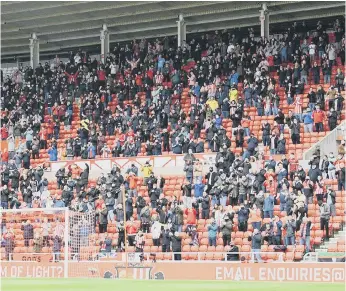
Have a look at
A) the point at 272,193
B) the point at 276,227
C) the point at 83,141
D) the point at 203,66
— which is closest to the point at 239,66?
the point at 203,66

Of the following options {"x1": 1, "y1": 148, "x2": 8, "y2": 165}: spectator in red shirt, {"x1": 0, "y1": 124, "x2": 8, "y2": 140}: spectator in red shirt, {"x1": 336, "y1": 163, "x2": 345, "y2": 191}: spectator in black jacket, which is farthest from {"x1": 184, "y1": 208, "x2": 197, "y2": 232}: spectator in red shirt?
{"x1": 0, "y1": 124, "x2": 8, "y2": 140}: spectator in red shirt

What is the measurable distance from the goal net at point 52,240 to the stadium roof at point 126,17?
14.4 m

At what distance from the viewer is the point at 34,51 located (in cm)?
5228

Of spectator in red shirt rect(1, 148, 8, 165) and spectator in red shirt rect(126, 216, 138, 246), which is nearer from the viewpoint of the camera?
spectator in red shirt rect(126, 216, 138, 246)

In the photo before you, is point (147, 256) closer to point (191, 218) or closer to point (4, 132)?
point (191, 218)

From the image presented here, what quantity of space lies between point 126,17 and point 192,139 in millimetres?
11153

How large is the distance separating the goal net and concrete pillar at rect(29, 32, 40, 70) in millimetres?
17406

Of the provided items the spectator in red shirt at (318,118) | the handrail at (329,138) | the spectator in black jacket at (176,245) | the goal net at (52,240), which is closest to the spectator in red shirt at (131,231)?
the goal net at (52,240)

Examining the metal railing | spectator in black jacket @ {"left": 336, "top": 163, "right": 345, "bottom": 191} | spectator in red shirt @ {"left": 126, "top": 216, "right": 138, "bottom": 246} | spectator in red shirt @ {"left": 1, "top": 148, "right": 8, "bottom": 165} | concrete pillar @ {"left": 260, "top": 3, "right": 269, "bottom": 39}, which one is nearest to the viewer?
the metal railing

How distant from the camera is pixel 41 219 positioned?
3472cm

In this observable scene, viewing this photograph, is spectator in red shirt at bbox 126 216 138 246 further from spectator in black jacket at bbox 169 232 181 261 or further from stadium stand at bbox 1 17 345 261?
spectator in black jacket at bbox 169 232 181 261

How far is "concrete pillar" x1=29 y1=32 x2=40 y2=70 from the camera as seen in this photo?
2050 inches

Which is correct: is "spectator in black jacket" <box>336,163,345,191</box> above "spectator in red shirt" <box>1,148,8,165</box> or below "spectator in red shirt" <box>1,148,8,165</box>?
below

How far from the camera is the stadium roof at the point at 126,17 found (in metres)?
45.8
